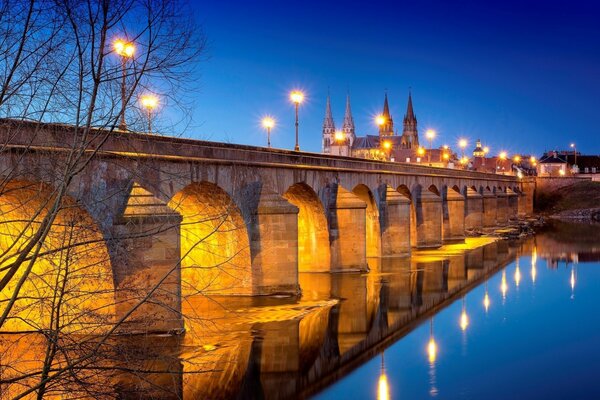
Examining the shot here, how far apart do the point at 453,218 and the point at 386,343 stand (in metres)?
41.7

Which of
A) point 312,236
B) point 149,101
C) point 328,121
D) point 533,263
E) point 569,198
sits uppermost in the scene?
point 328,121

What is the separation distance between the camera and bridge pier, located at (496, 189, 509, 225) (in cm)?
9144

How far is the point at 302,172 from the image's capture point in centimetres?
3562

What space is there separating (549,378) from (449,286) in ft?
54.7

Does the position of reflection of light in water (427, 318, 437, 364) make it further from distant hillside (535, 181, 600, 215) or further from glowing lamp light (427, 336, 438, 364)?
distant hillside (535, 181, 600, 215)

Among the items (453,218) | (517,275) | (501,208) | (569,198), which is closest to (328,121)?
(569,198)

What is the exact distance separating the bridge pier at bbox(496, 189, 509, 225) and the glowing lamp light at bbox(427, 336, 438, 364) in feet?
221

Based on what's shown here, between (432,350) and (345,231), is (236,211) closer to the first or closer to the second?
(432,350)

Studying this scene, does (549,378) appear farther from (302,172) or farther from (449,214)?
(449,214)

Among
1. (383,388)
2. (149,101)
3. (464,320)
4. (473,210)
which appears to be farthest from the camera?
(473,210)

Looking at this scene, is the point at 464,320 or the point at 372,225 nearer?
the point at 464,320

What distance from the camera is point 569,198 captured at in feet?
409

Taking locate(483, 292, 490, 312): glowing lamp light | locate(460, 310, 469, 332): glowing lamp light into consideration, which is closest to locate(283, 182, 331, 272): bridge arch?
locate(483, 292, 490, 312): glowing lamp light

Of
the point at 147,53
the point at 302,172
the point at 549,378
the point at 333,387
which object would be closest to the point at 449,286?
the point at 302,172
